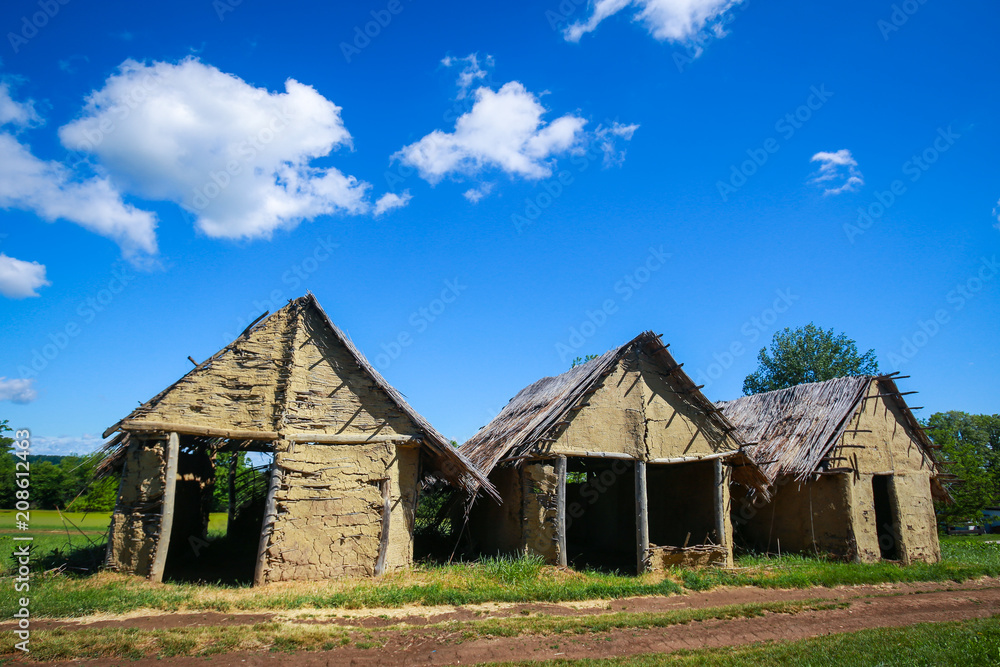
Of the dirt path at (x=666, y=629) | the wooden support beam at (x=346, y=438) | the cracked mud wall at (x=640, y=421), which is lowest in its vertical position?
the dirt path at (x=666, y=629)

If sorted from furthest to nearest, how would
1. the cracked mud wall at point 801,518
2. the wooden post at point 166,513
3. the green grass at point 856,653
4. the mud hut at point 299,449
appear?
the cracked mud wall at point 801,518 < the mud hut at point 299,449 < the wooden post at point 166,513 < the green grass at point 856,653

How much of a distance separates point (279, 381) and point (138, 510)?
3.32m

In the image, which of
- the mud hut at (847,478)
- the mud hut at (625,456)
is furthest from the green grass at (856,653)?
the mud hut at (847,478)

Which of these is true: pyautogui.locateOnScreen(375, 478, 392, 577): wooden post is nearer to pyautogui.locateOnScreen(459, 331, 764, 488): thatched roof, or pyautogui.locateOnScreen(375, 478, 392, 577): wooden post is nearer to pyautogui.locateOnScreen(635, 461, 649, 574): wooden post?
pyautogui.locateOnScreen(459, 331, 764, 488): thatched roof

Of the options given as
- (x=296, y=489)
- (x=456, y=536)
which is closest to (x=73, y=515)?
(x=456, y=536)

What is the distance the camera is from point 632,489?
18.4 m

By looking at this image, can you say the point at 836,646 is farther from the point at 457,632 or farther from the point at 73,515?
the point at 73,515

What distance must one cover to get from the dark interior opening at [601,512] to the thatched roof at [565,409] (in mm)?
2856

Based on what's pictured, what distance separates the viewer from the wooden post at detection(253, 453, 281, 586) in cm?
994

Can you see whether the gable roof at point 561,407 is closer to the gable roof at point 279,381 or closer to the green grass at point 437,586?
the gable roof at point 279,381

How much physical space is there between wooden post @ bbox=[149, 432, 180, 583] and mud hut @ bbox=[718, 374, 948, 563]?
1446cm

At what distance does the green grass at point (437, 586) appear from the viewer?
837cm

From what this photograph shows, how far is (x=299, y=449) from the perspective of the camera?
34.9 ft

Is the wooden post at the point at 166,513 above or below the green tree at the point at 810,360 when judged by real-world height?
below
